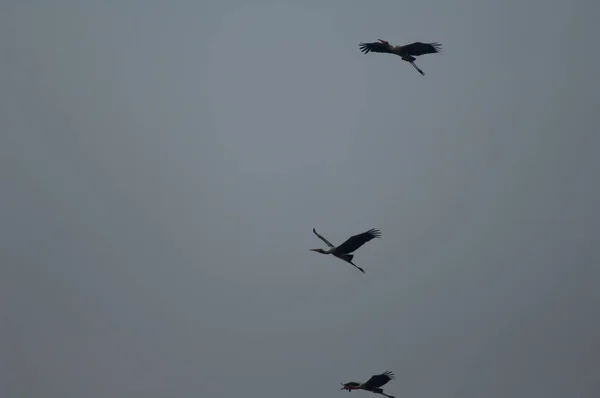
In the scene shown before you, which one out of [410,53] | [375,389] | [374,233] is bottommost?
[375,389]

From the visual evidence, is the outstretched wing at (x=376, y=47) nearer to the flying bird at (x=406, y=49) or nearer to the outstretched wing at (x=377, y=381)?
the flying bird at (x=406, y=49)

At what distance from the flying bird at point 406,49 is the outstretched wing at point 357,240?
30.1 ft

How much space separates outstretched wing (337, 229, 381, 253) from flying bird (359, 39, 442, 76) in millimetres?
9171

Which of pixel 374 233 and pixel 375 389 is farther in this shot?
pixel 375 389

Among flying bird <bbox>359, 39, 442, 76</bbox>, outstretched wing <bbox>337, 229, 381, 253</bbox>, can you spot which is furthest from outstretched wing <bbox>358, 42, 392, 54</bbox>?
outstretched wing <bbox>337, 229, 381, 253</bbox>

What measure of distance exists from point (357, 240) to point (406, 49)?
1061 cm

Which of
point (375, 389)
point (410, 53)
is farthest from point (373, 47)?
point (375, 389)

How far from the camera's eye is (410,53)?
40594mm

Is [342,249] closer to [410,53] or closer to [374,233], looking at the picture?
[374,233]

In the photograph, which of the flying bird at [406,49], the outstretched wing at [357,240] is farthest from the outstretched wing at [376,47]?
the outstretched wing at [357,240]

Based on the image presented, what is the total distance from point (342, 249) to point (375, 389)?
8123mm

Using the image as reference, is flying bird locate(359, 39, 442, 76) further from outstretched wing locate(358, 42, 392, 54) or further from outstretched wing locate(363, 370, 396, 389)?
outstretched wing locate(363, 370, 396, 389)

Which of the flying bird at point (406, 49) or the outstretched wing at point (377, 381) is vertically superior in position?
the flying bird at point (406, 49)

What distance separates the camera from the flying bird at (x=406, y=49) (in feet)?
131
